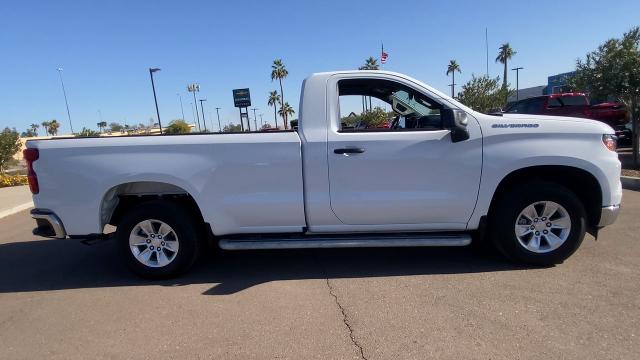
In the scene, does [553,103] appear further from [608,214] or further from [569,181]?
[608,214]

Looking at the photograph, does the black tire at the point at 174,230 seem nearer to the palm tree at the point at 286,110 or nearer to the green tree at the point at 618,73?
the green tree at the point at 618,73

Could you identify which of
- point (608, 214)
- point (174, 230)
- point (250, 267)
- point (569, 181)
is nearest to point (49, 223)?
point (174, 230)

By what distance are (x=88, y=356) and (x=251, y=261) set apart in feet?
6.98

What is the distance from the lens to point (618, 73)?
9359mm

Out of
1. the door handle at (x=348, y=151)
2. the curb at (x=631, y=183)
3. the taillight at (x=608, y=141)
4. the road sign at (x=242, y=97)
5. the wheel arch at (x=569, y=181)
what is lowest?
the curb at (x=631, y=183)

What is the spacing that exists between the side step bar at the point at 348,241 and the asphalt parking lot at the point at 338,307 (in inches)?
14.0

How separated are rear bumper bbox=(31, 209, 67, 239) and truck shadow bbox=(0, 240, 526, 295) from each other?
59 cm

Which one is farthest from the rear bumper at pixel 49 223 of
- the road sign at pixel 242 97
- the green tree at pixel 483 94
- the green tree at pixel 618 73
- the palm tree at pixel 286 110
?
the palm tree at pixel 286 110

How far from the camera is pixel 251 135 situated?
4.25m

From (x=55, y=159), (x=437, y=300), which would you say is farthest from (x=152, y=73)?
(x=437, y=300)

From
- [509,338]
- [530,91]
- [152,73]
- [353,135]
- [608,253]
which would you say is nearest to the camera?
[509,338]

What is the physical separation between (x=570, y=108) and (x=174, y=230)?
513 inches

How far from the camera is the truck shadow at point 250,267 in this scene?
4441mm

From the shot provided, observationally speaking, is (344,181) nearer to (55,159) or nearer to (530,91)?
(55,159)
